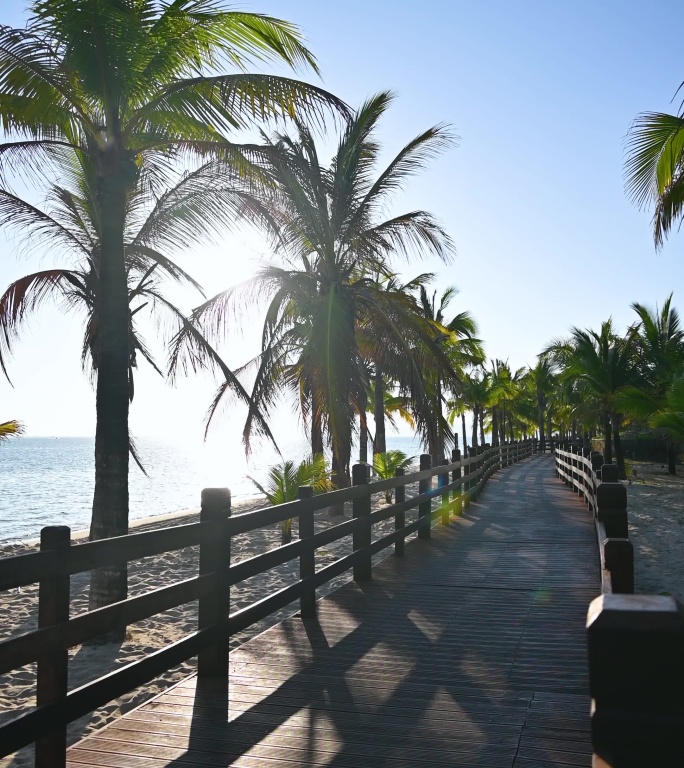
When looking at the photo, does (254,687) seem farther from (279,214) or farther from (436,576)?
(279,214)

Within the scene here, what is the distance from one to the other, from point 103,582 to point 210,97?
20.4 feet

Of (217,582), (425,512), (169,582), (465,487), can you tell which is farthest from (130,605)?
(465,487)

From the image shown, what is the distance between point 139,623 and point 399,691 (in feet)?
19.2

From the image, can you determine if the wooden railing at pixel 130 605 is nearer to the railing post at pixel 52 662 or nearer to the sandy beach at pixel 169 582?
the railing post at pixel 52 662

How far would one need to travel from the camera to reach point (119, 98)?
9.69m

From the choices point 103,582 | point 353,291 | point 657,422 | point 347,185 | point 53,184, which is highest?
point 347,185

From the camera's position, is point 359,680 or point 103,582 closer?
point 359,680

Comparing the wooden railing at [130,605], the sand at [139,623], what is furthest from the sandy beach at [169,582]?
the wooden railing at [130,605]

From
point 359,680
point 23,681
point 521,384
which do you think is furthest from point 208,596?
point 521,384

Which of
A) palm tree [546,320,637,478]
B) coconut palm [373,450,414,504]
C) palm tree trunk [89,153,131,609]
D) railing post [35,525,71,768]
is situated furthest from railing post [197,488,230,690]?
palm tree [546,320,637,478]

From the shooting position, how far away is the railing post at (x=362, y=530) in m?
8.63

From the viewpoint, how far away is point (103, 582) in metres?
9.48

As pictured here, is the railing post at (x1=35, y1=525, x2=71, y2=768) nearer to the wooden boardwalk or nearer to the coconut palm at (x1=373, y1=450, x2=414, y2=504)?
the wooden boardwalk

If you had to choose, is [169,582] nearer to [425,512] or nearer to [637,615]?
[425,512]
